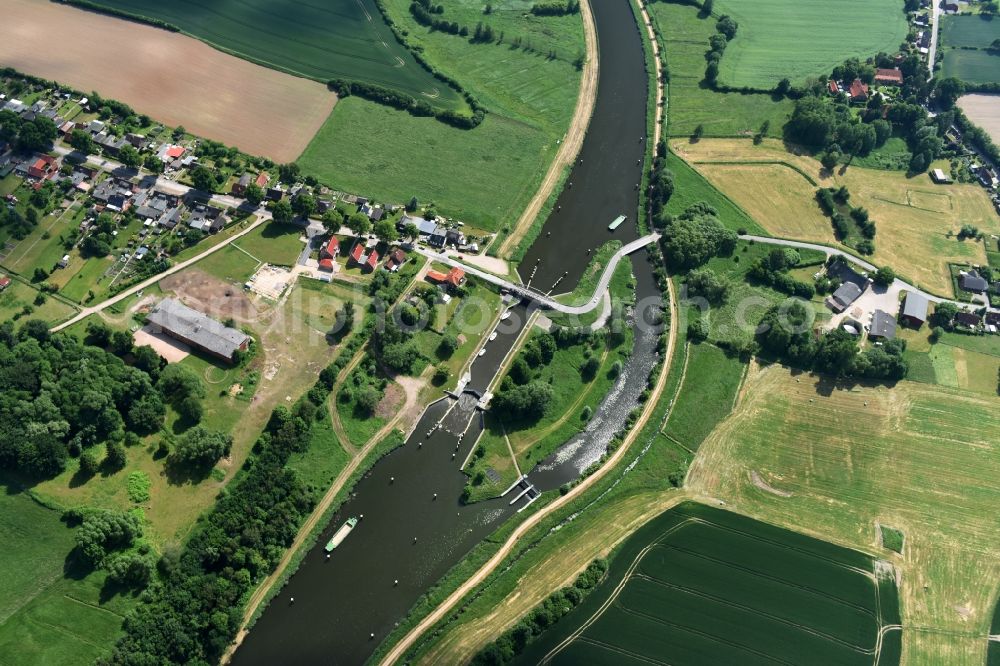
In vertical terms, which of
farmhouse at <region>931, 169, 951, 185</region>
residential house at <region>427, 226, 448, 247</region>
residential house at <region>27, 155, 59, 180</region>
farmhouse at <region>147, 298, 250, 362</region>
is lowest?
farmhouse at <region>147, 298, 250, 362</region>

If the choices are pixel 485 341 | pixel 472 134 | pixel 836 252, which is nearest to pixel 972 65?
pixel 836 252

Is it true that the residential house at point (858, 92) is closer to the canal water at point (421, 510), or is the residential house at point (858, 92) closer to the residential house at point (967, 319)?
the residential house at point (967, 319)

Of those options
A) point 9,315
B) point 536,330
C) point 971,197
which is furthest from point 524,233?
point 971,197

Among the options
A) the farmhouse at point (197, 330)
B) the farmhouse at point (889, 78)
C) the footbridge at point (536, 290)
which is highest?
the farmhouse at point (889, 78)

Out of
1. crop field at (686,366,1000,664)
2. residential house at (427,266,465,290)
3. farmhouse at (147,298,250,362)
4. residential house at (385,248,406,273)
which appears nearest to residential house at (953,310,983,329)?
crop field at (686,366,1000,664)

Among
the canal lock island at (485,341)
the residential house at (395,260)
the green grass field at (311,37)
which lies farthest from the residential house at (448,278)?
the green grass field at (311,37)

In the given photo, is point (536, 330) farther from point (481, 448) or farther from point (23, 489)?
point (23, 489)

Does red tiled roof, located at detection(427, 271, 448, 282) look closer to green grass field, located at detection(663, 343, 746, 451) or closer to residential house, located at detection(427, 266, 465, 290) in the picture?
residential house, located at detection(427, 266, 465, 290)
